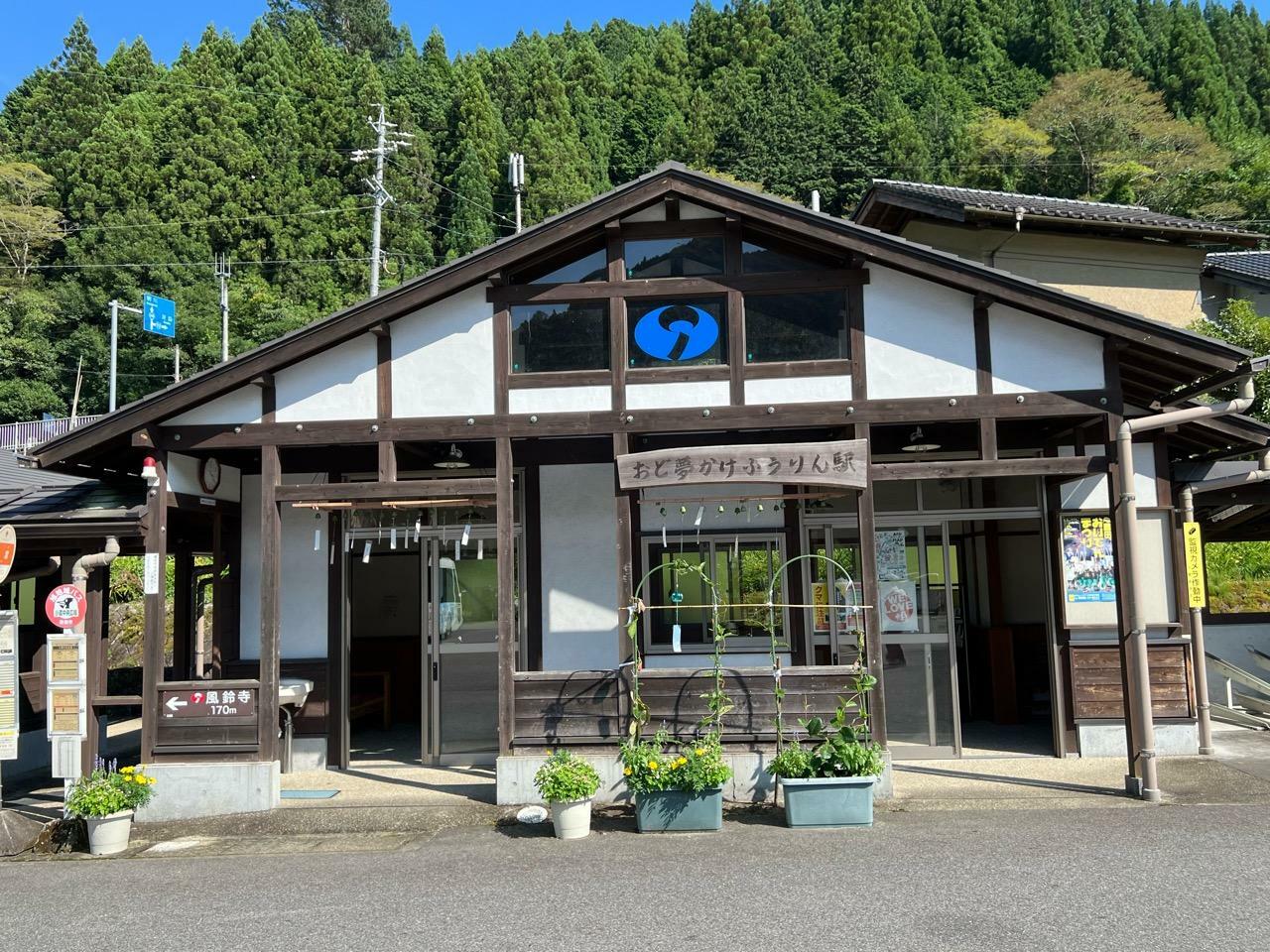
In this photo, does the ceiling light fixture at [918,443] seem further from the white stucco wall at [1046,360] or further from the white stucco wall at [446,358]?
the white stucco wall at [446,358]

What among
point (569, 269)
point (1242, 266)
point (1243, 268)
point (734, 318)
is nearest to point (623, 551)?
point (734, 318)

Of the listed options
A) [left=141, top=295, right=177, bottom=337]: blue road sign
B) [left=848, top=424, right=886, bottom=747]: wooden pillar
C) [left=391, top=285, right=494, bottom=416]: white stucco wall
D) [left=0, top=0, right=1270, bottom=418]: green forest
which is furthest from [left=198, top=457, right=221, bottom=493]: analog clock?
[left=0, top=0, right=1270, bottom=418]: green forest

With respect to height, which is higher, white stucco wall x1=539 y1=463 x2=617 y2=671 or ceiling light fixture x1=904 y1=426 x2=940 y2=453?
ceiling light fixture x1=904 y1=426 x2=940 y2=453

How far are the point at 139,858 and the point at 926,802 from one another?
6.09m

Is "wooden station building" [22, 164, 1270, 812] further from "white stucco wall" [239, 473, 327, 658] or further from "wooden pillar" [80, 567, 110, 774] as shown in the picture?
"wooden pillar" [80, 567, 110, 774]

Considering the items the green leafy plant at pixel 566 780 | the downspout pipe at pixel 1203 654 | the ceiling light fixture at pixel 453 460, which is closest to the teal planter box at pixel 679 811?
the green leafy plant at pixel 566 780

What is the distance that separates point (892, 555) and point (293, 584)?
6189 mm

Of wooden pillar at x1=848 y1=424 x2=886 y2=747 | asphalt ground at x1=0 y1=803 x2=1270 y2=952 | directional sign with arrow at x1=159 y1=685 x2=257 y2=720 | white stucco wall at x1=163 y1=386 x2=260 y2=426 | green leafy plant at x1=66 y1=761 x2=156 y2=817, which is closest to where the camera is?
asphalt ground at x1=0 y1=803 x2=1270 y2=952

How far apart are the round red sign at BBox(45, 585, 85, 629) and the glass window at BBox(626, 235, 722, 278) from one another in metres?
5.58

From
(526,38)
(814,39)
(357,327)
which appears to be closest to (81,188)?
(526,38)

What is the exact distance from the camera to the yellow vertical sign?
9531 mm

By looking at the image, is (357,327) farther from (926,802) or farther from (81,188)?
(81,188)

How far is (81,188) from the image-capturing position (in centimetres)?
4622

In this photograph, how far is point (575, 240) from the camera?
9125 mm
